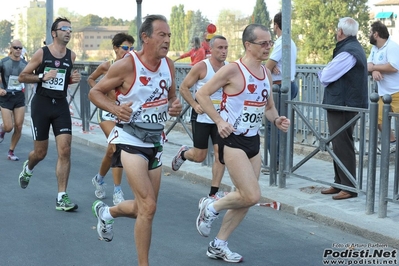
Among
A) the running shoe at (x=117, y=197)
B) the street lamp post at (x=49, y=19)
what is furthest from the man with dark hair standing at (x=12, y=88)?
the running shoe at (x=117, y=197)

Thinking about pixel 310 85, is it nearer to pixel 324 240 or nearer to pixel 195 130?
pixel 195 130

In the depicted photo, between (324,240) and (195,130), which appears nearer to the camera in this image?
(324,240)

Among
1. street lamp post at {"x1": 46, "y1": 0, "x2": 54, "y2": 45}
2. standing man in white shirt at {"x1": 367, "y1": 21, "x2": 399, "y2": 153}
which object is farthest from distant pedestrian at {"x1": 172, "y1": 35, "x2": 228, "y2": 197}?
street lamp post at {"x1": 46, "y1": 0, "x2": 54, "y2": 45}

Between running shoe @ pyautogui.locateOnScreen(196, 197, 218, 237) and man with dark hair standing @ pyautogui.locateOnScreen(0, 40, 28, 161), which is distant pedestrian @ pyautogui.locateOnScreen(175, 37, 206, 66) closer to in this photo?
man with dark hair standing @ pyautogui.locateOnScreen(0, 40, 28, 161)

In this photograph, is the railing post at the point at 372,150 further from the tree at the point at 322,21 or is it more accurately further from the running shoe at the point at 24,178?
the tree at the point at 322,21

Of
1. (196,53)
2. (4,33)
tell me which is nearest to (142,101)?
(196,53)

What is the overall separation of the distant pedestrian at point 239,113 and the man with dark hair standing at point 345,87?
227cm

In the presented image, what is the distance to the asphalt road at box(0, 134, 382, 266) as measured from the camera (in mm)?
6328

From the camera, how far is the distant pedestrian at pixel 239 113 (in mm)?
6164

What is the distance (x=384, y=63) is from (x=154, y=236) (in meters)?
4.88

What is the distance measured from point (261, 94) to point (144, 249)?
5.51ft

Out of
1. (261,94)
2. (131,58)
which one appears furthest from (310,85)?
(131,58)

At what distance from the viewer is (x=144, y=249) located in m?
5.54

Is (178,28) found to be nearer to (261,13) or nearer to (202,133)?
(261,13)
